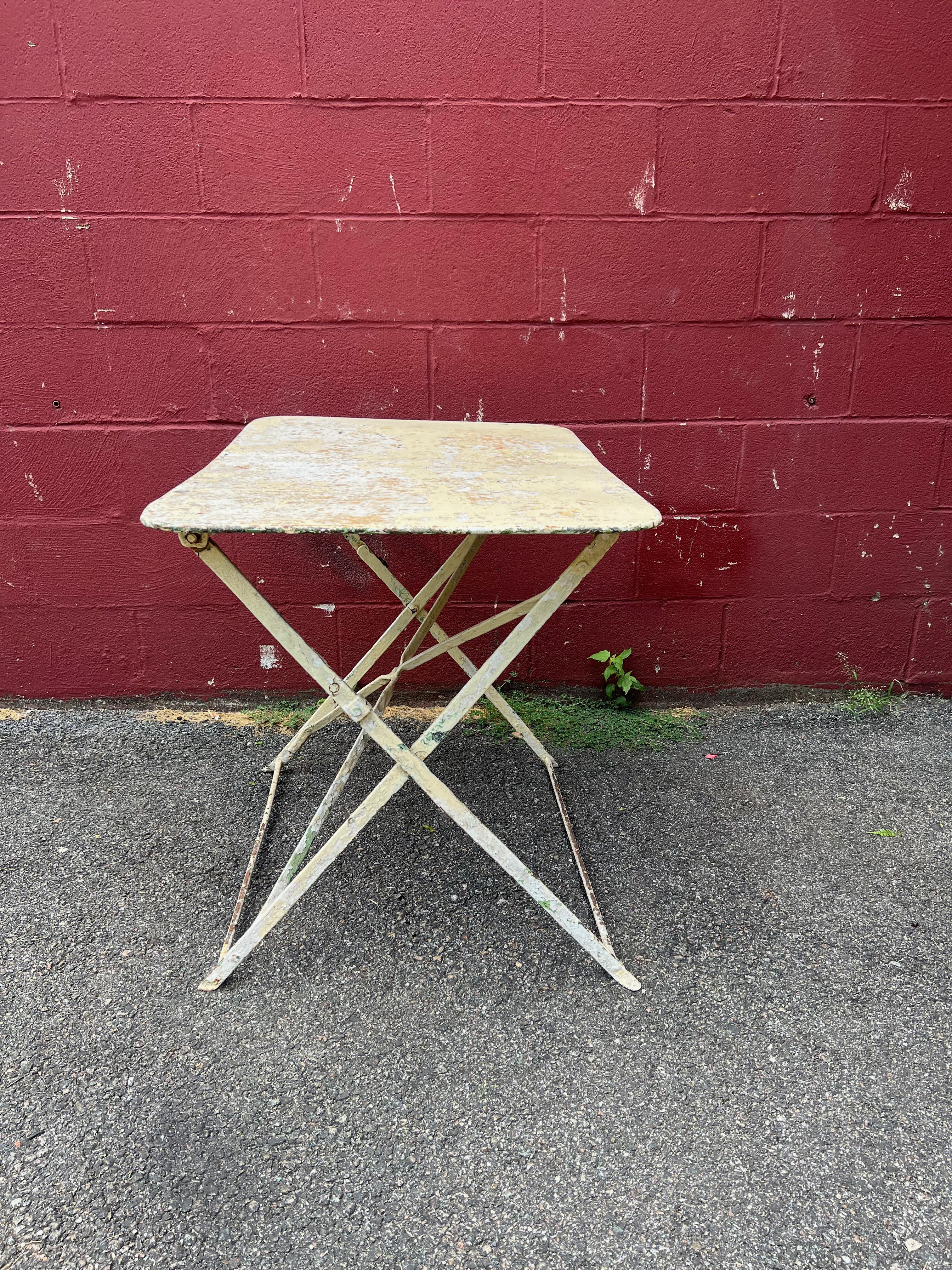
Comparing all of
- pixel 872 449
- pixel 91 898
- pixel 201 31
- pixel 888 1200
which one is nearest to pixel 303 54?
pixel 201 31

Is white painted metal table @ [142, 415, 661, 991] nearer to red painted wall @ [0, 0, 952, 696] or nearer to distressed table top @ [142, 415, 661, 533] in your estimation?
distressed table top @ [142, 415, 661, 533]

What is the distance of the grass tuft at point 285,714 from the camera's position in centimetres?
290

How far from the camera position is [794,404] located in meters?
2.77

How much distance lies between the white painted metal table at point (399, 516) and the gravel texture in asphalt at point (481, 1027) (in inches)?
5.5

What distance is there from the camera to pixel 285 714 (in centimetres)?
296

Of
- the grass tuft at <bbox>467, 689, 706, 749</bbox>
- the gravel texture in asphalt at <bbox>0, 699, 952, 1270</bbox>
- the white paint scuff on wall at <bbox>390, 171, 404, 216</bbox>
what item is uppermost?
the white paint scuff on wall at <bbox>390, 171, 404, 216</bbox>

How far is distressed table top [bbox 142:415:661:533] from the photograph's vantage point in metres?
1.46

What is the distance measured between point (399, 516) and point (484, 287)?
1413mm

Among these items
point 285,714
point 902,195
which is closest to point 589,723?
point 285,714

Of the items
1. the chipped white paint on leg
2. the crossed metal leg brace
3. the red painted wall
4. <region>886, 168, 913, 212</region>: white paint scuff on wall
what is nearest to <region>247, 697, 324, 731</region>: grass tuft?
the red painted wall

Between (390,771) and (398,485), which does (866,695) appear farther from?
(398,485)

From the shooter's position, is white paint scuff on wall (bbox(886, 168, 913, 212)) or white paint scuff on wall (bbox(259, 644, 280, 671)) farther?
white paint scuff on wall (bbox(259, 644, 280, 671))

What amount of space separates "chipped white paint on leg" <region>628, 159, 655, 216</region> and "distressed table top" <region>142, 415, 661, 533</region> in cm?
84

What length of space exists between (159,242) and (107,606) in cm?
116
